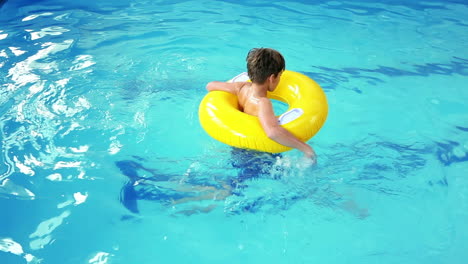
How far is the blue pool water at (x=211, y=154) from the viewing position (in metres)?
2.96

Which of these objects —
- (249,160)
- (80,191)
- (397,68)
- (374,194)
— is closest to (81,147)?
(80,191)

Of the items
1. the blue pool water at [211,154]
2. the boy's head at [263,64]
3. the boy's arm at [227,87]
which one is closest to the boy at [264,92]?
the boy's head at [263,64]

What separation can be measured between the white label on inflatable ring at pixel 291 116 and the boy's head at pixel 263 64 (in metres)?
0.30

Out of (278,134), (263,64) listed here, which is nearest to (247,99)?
(263,64)

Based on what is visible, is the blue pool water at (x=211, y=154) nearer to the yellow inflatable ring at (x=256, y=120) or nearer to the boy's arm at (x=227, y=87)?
the yellow inflatable ring at (x=256, y=120)

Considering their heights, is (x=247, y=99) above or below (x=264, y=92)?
below

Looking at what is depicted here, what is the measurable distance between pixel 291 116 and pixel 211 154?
950 mm

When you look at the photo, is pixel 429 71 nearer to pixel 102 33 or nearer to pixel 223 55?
pixel 223 55

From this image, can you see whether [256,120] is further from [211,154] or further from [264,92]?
[211,154]

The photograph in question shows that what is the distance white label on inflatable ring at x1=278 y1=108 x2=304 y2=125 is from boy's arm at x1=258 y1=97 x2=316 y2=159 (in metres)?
0.08

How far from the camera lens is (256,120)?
10.4ft

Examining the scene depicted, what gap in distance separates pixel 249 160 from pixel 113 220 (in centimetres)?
109

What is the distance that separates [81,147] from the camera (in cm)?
381

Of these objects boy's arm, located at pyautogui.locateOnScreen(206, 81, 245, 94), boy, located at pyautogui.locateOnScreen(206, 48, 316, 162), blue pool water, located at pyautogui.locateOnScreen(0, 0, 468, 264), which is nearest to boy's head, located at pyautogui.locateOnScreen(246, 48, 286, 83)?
boy, located at pyautogui.locateOnScreen(206, 48, 316, 162)
